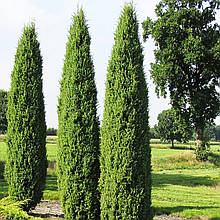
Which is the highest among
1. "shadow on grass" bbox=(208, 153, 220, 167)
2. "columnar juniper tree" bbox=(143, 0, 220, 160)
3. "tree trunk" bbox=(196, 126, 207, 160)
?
"columnar juniper tree" bbox=(143, 0, 220, 160)

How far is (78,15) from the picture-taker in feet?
28.0

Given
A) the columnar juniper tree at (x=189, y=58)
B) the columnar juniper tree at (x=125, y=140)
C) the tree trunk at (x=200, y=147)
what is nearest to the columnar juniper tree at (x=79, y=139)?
the columnar juniper tree at (x=125, y=140)

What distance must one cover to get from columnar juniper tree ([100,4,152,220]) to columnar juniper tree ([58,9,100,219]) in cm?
41

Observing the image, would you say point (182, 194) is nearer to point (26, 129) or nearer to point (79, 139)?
point (79, 139)

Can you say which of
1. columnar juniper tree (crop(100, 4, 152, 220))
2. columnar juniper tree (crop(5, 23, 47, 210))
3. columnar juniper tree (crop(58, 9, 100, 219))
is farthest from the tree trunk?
columnar juniper tree (crop(58, 9, 100, 219))

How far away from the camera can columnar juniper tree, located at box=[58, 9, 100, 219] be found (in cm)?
758

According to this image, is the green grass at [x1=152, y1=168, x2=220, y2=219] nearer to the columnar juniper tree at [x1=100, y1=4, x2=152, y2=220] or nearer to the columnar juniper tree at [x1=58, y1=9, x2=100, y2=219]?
the columnar juniper tree at [x1=100, y1=4, x2=152, y2=220]

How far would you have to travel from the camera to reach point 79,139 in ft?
25.1

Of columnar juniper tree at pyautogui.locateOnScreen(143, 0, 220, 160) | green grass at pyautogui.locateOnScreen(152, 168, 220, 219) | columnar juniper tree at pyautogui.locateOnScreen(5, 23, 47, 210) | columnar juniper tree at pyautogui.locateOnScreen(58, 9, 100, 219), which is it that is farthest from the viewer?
columnar juniper tree at pyautogui.locateOnScreen(143, 0, 220, 160)

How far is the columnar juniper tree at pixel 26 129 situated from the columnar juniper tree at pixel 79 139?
1198 millimetres

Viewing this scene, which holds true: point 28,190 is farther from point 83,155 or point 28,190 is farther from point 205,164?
point 205,164

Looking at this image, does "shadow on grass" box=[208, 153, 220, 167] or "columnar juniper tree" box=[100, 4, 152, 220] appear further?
"shadow on grass" box=[208, 153, 220, 167]

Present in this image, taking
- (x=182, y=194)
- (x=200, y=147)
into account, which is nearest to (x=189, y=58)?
(x=200, y=147)

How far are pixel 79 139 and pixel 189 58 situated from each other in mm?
20656
